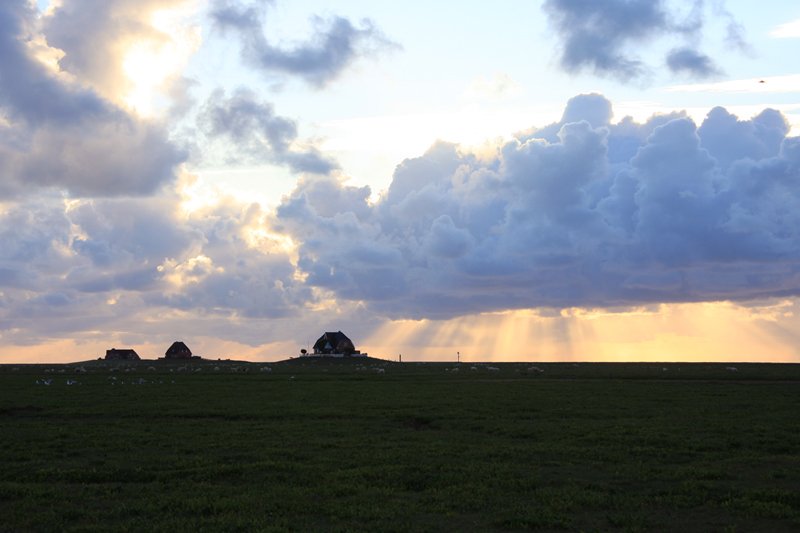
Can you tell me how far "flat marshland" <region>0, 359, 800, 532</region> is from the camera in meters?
19.3

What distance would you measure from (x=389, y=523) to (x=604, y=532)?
5253 millimetres

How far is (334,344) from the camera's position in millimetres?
193000

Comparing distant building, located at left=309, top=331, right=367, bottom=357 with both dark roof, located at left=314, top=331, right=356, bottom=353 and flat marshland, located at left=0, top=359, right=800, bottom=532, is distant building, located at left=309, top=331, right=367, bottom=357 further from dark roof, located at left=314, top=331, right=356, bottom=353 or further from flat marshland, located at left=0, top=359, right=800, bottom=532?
flat marshland, located at left=0, top=359, right=800, bottom=532

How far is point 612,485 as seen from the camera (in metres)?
23.0

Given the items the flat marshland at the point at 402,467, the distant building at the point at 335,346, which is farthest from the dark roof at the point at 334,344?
the flat marshland at the point at 402,467

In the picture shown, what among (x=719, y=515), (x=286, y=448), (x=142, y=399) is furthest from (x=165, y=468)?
(x=142, y=399)

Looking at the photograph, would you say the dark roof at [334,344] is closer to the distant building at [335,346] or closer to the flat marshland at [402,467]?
the distant building at [335,346]

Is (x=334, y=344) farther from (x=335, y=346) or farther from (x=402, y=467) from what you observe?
(x=402, y=467)

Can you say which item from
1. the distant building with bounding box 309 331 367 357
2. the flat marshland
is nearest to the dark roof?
the distant building with bounding box 309 331 367 357

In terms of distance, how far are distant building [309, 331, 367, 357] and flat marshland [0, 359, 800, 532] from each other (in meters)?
143

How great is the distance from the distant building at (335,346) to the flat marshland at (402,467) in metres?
143

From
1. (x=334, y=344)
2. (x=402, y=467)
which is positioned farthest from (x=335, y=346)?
(x=402, y=467)

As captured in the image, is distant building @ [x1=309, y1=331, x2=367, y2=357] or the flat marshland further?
distant building @ [x1=309, y1=331, x2=367, y2=357]

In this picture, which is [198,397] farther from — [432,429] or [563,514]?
[563,514]
